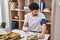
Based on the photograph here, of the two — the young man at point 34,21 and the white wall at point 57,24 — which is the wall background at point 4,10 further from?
the white wall at point 57,24

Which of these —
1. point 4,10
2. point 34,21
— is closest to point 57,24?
point 34,21

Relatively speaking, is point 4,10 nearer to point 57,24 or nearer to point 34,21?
point 34,21

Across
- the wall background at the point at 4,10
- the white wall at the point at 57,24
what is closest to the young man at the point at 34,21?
the white wall at the point at 57,24

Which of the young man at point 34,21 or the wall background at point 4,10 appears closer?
the young man at point 34,21

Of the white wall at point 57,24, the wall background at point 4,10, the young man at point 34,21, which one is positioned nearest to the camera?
the young man at point 34,21

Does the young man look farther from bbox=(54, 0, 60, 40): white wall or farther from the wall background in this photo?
the wall background

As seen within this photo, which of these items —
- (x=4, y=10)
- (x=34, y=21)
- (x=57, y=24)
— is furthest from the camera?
(x=4, y=10)

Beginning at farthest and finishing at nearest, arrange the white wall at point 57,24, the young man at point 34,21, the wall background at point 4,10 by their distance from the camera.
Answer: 1. the wall background at point 4,10
2. the white wall at point 57,24
3. the young man at point 34,21

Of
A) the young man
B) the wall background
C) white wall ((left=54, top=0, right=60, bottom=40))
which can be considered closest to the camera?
the young man

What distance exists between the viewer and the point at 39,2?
99.6 inches

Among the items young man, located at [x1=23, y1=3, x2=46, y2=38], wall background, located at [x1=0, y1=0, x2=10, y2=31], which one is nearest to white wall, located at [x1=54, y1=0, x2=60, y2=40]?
young man, located at [x1=23, y1=3, x2=46, y2=38]

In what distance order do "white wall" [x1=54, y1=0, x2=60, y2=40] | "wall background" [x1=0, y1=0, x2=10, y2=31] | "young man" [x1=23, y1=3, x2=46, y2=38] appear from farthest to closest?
"wall background" [x1=0, y1=0, x2=10, y2=31] < "white wall" [x1=54, y1=0, x2=60, y2=40] < "young man" [x1=23, y1=3, x2=46, y2=38]

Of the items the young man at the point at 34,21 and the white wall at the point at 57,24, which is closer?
the young man at the point at 34,21

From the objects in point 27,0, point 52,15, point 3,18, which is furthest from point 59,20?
point 3,18
